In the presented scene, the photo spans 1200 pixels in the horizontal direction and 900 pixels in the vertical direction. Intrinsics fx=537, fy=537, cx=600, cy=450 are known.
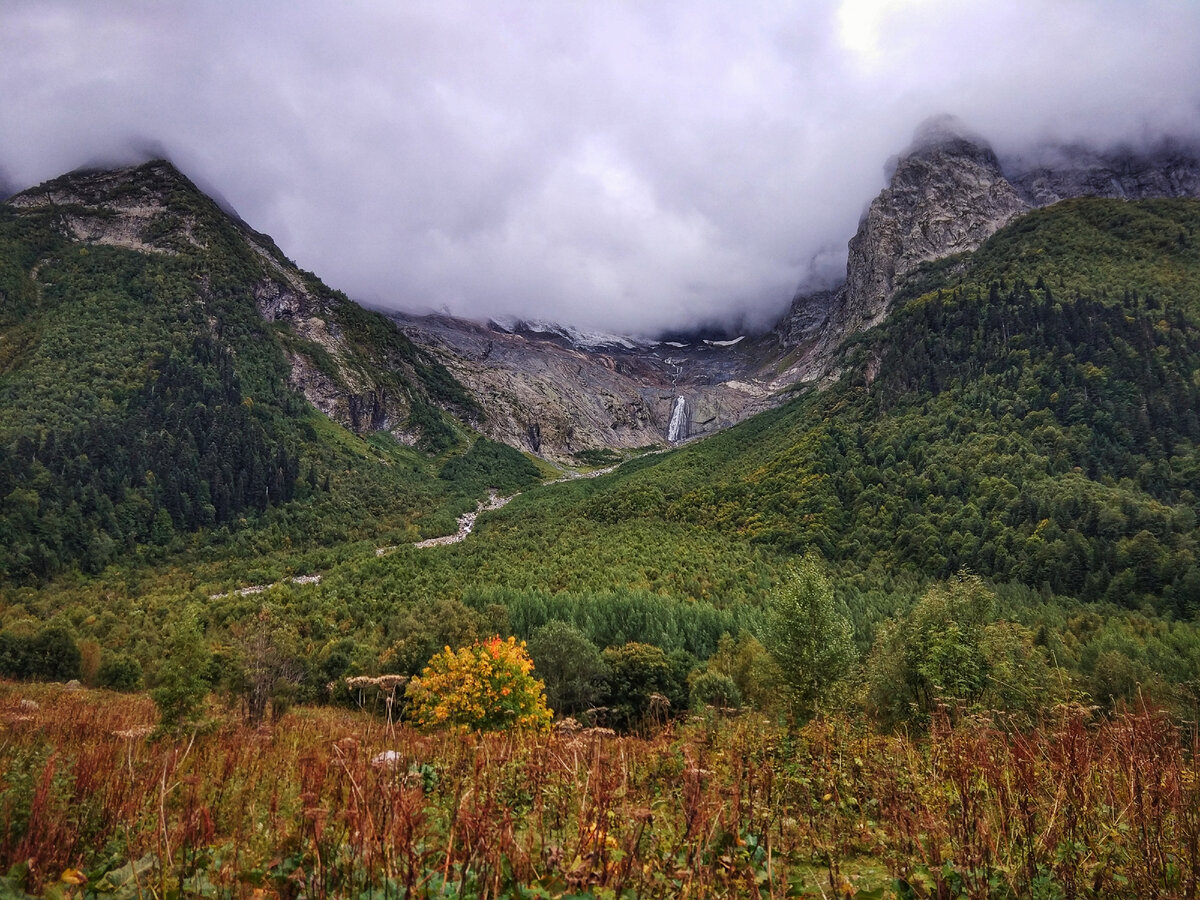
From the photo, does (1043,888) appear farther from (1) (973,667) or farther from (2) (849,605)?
(2) (849,605)

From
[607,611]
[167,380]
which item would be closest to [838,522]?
[607,611]

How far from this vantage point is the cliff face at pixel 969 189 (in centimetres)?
16838

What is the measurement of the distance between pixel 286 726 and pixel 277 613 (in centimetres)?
3826

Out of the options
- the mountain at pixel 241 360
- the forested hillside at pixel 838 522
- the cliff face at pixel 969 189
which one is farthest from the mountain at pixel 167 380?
the cliff face at pixel 969 189

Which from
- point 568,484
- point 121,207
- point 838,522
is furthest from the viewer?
point 121,207

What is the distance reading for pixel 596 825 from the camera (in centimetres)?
322

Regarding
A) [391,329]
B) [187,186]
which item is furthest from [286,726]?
[187,186]

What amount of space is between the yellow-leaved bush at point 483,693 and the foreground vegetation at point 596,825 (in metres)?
10.7

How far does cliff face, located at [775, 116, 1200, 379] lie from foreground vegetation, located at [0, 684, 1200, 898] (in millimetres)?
193362

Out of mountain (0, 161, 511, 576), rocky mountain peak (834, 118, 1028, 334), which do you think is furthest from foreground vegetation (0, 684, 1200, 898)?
rocky mountain peak (834, 118, 1028, 334)

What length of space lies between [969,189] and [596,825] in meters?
233

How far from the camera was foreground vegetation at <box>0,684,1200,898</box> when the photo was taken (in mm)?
3107

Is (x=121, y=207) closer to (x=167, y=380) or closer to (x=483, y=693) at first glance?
(x=167, y=380)

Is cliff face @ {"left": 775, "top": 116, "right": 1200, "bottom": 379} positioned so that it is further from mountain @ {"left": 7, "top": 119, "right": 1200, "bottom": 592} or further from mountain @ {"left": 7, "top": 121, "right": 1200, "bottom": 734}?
mountain @ {"left": 7, "top": 121, "right": 1200, "bottom": 734}
